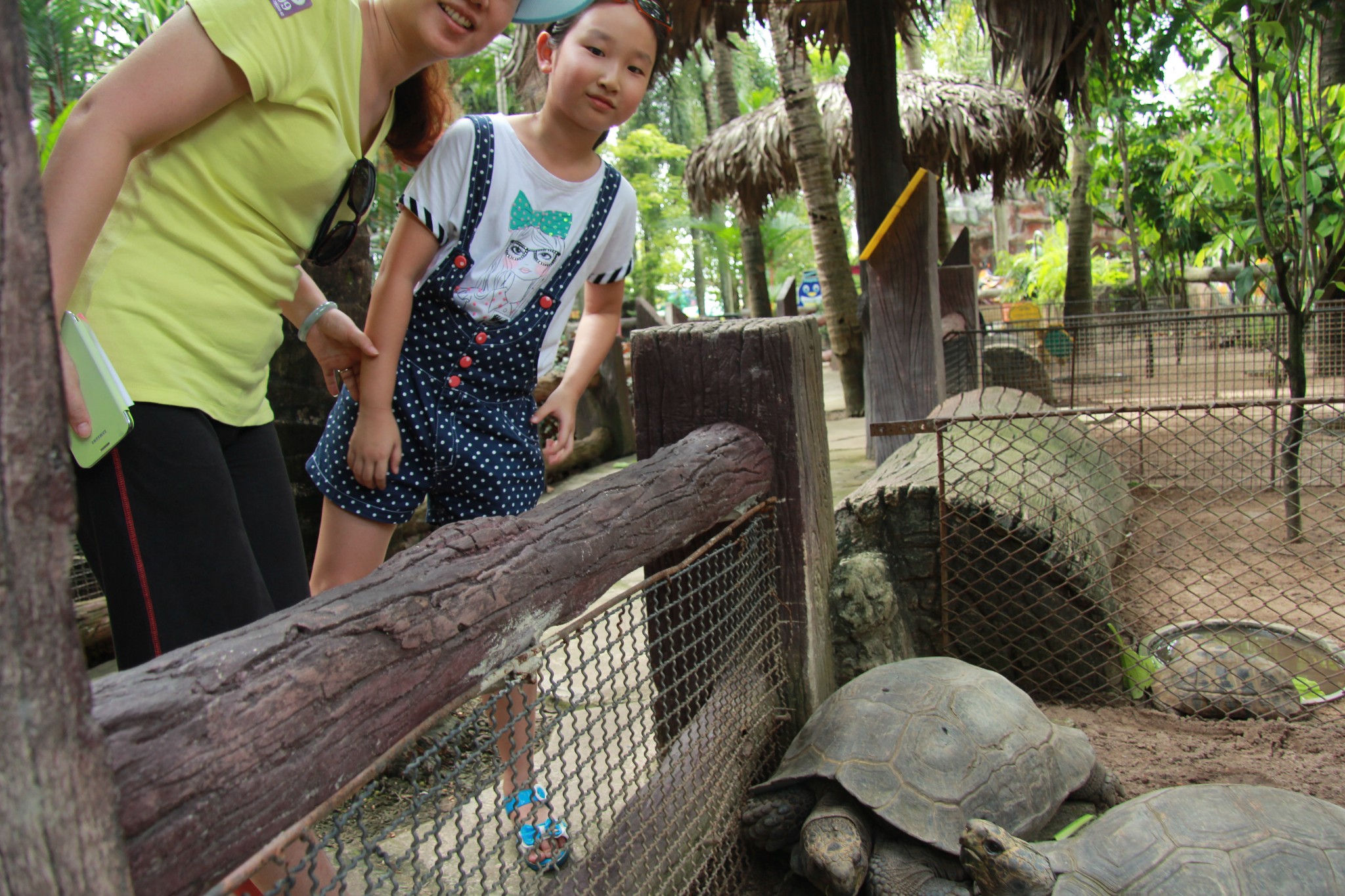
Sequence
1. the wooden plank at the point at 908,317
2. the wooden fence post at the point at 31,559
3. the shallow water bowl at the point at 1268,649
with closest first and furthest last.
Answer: the wooden fence post at the point at 31,559 → the shallow water bowl at the point at 1268,649 → the wooden plank at the point at 908,317

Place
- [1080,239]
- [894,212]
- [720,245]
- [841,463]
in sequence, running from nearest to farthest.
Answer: [894,212], [841,463], [1080,239], [720,245]

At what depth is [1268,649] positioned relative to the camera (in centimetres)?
280

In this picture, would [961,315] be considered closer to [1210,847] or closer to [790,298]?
[1210,847]

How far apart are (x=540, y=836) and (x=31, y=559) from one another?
108 cm

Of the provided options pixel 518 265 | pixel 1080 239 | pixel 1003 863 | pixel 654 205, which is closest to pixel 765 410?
pixel 518 265

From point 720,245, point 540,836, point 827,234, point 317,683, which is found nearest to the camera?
point 317,683

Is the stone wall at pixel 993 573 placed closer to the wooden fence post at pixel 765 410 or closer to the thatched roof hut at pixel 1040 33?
the wooden fence post at pixel 765 410

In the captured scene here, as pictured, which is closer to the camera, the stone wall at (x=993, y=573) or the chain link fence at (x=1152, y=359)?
the stone wall at (x=993, y=573)

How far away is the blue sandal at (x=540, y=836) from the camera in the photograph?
1367 millimetres

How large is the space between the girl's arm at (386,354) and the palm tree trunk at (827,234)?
6.71 metres

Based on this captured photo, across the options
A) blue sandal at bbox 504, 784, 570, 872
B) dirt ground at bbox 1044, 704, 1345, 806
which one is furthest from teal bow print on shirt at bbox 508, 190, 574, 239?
dirt ground at bbox 1044, 704, 1345, 806

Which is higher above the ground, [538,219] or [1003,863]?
[538,219]

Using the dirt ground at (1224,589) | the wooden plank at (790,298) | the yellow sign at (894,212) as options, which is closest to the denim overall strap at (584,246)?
the dirt ground at (1224,589)

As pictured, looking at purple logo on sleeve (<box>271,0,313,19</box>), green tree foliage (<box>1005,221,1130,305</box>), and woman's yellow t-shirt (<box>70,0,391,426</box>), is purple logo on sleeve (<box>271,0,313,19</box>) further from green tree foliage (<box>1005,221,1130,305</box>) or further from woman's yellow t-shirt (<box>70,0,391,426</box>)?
green tree foliage (<box>1005,221,1130,305</box>)
